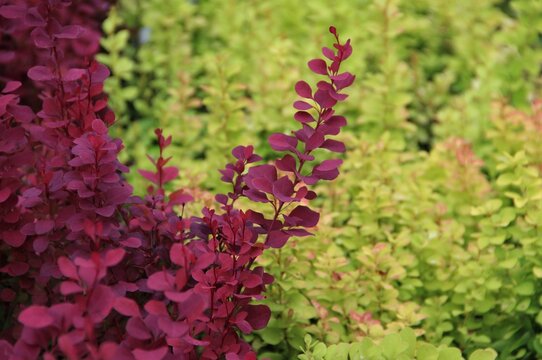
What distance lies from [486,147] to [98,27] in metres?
2.06

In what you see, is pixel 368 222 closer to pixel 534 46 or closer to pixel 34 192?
pixel 34 192

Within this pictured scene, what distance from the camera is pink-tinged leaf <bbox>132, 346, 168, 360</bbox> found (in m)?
1.46

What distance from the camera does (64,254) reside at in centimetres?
206

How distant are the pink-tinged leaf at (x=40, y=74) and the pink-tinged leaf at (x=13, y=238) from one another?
39 centimetres

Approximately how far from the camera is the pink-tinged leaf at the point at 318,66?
190 centimetres

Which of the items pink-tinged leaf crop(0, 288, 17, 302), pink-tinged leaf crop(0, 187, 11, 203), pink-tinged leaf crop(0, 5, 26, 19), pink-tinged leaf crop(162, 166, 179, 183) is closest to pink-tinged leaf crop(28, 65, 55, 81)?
pink-tinged leaf crop(0, 5, 26, 19)

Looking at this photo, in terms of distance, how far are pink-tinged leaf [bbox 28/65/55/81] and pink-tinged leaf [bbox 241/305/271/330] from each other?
0.76 m

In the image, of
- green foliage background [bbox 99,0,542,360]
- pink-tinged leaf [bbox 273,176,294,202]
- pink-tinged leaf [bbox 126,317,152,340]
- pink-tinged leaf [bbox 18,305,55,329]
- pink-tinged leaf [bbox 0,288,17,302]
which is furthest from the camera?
green foliage background [bbox 99,0,542,360]

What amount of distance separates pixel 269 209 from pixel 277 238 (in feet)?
1.98

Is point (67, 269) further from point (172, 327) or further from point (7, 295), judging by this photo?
point (7, 295)

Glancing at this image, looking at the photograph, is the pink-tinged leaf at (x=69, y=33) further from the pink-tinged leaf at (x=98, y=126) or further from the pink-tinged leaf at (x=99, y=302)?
the pink-tinged leaf at (x=99, y=302)

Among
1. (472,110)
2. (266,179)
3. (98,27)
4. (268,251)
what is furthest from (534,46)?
(266,179)

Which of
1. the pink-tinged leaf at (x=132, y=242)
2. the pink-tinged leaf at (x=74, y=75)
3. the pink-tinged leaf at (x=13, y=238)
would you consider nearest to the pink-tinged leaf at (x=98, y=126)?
the pink-tinged leaf at (x=74, y=75)

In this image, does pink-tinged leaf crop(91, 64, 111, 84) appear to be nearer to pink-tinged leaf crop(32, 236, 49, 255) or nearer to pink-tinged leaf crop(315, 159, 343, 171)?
pink-tinged leaf crop(32, 236, 49, 255)
